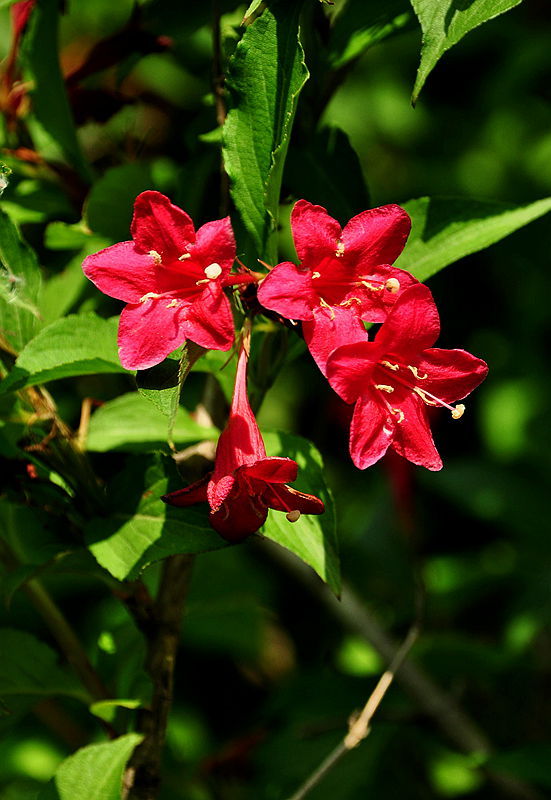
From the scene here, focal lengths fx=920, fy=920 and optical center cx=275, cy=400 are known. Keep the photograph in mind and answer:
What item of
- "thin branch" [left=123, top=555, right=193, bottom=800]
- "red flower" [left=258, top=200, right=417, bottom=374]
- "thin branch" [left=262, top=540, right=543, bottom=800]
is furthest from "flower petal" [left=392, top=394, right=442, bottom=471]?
"thin branch" [left=262, top=540, right=543, bottom=800]

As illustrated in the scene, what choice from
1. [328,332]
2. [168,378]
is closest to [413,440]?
[328,332]

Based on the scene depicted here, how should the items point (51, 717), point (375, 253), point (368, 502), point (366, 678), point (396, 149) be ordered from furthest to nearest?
1. point (396, 149)
2. point (368, 502)
3. point (366, 678)
4. point (51, 717)
5. point (375, 253)

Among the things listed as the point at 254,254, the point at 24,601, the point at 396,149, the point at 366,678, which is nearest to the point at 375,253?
the point at 254,254

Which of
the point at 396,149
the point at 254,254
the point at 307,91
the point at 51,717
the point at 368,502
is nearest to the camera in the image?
the point at 254,254

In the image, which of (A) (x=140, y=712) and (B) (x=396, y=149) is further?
(B) (x=396, y=149)

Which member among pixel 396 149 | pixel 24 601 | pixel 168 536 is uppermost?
pixel 168 536

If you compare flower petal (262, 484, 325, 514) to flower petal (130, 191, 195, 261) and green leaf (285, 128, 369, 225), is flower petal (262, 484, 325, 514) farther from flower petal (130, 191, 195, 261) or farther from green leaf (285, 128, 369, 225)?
green leaf (285, 128, 369, 225)

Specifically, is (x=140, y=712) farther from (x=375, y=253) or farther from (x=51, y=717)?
(x=375, y=253)
